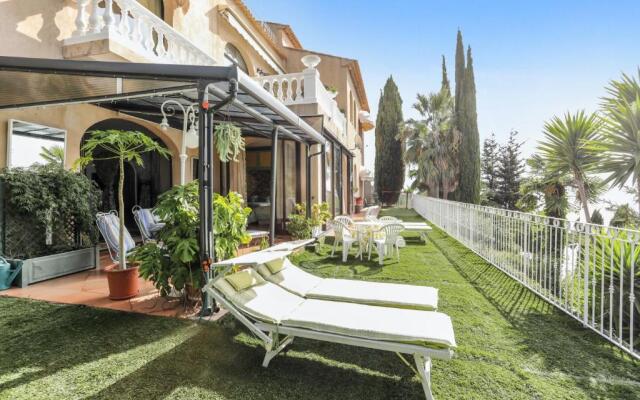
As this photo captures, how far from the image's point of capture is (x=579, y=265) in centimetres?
424

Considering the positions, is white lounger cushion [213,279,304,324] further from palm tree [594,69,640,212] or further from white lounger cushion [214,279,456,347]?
palm tree [594,69,640,212]

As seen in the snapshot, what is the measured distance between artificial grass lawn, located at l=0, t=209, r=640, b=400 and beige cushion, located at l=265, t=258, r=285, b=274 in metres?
0.77

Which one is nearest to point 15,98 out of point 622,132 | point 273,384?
point 273,384

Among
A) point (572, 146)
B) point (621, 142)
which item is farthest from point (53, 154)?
point (572, 146)

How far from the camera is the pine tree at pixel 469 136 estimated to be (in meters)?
23.8

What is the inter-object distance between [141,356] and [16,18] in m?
6.23

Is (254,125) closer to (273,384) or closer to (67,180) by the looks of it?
(67,180)

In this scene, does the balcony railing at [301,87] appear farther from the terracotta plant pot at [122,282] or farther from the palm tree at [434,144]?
the palm tree at [434,144]

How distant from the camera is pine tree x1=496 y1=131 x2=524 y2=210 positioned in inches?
1396

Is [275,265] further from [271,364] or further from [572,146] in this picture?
[572,146]

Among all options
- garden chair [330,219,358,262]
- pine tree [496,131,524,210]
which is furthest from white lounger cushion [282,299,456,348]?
pine tree [496,131,524,210]

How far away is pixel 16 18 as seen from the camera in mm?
5551

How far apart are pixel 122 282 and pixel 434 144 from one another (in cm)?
2615

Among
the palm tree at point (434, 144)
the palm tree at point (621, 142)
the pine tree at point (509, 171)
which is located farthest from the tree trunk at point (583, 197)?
the pine tree at point (509, 171)
